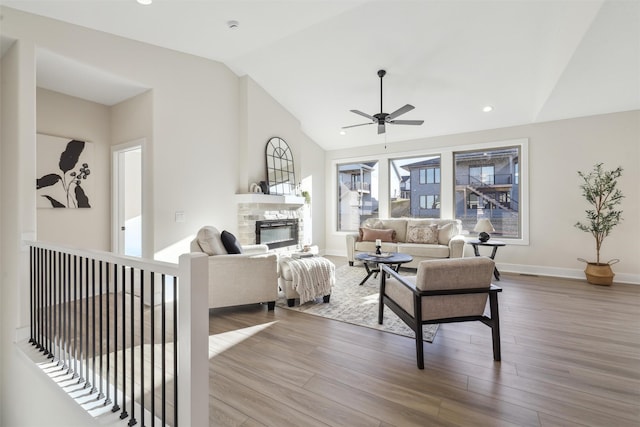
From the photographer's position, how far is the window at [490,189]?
222 inches

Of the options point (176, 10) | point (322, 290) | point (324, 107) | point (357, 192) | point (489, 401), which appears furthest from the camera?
point (357, 192)

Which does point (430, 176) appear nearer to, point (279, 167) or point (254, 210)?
point (279, 167)

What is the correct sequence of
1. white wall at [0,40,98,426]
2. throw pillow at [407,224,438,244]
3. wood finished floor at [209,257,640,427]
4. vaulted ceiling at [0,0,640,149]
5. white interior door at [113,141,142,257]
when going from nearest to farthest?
wood finished floor at [209,257,640,427] < white wall at [0,40,98,426] < vaulted ceiling at [0,0,640,149] < white interior door at [113,141,142,257] < throw pillow at [407,224,438,244]

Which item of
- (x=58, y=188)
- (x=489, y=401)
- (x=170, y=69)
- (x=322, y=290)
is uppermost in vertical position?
(x=170, y=69)

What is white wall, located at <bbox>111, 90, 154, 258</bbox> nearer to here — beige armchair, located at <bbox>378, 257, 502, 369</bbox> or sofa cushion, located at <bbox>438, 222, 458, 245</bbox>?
beige armchair, located at <bbox>378, 257, 502, 369</bbox>

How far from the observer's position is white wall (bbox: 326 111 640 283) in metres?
4.64

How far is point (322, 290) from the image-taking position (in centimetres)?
378

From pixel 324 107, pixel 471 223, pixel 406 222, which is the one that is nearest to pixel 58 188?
pixel 324 107

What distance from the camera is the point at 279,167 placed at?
5703 millimetres

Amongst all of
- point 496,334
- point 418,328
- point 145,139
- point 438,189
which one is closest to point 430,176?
point 438,189

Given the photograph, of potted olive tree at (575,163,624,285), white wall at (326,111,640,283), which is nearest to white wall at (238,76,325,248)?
white wall at (326,111,640,283)

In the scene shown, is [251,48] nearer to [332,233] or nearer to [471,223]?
[332,233]

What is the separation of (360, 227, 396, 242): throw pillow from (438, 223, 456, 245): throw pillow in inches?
35.1

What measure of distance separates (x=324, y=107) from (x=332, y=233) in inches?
123
